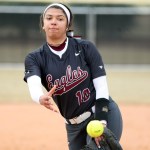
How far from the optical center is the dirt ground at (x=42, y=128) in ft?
27.9

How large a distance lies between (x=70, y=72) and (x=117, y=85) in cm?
1116

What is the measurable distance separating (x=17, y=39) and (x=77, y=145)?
11.1 m

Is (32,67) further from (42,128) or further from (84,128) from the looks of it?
(42,128)

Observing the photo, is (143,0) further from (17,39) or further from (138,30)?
(17,39)

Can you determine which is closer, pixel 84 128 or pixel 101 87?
pixel 101 87

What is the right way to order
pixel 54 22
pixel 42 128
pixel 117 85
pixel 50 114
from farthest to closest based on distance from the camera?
1. pixel 117 85
2. pixel 50 114
3. pixel 42 128
4. pixel 54 22

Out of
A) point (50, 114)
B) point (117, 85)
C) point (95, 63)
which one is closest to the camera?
point (95, 63)

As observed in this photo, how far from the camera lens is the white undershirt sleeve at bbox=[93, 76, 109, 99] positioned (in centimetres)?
456

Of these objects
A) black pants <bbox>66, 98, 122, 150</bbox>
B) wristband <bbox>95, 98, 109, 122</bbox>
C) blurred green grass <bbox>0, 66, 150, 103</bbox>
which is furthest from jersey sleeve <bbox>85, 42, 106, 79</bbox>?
blurred green grass <bbox>0, 66, 150, 103</bbox>

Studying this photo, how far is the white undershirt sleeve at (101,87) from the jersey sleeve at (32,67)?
0.48 meters


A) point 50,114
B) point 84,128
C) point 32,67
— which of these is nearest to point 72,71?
point 32,67

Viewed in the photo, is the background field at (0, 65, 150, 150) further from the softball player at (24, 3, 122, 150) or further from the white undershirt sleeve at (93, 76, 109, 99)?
the white undershirt sleeve at (93, 76, 109, 99)

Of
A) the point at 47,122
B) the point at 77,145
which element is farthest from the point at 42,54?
the point at 47,122

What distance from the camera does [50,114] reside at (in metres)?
11.6
